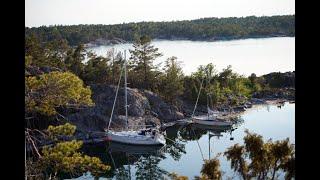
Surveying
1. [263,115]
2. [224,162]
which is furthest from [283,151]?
[263,115]

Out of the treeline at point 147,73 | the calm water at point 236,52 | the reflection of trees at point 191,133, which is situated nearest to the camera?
the reflection of trees at point 191,133

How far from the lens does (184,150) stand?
67.6ft

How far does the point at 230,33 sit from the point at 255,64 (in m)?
14.6

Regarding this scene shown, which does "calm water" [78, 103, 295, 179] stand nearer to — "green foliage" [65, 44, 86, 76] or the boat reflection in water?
the boat reflection in water

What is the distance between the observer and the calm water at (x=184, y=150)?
17.0m

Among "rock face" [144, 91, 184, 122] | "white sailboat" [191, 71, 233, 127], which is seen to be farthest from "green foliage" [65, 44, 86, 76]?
"white sailboat" [191, 71, 233, 127]

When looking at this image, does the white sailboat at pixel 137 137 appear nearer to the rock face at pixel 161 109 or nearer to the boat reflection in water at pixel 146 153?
the boat reflection in water at pixel 146 153

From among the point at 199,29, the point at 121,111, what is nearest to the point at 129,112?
the point at 121,111

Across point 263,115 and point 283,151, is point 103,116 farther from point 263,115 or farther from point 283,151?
point 283,151

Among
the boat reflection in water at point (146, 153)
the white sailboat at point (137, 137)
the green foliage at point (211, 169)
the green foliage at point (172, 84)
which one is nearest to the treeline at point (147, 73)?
the green foliage at point (172, 84)

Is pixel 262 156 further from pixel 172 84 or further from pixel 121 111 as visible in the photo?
pixel 172 84

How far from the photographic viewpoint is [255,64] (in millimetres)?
49781

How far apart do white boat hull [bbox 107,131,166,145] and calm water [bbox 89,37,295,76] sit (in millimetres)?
22611

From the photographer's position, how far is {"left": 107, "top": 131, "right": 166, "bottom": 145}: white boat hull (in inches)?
826
